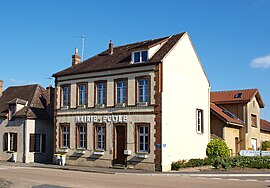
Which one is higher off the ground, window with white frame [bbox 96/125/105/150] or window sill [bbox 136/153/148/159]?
window with white frame [bbox 96/125/105/150]

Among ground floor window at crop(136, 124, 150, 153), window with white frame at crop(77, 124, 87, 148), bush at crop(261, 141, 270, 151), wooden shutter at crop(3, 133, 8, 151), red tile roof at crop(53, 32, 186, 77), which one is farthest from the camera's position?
bush at crop(261, 141, 270, 151)

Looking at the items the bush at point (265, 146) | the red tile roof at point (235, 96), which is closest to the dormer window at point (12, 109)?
the red tile roof at point (235, 96)

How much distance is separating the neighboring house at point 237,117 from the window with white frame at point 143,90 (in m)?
10.5

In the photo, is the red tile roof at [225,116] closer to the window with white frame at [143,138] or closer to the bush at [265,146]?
the bush at [265,146]

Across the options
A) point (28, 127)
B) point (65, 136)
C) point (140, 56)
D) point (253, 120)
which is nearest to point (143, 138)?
point (140, 56)

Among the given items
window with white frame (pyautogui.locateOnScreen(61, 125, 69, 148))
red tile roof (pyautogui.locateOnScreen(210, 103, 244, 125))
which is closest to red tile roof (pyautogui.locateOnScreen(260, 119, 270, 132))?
red tile roof (pyautogui.locateOnScreen(210, 103, 244, 125))

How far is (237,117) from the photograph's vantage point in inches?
1599

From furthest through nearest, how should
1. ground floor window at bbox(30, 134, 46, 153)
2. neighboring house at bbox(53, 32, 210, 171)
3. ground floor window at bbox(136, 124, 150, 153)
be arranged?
ground floor window at bbox(30, 134, 46, 153) < ground floor window at bbox(136, 124, 150, 153) < neighboring house at bbox(53, 32, 210, 171)

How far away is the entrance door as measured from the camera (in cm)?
2930

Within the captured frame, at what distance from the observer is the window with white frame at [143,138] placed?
91.9 ft

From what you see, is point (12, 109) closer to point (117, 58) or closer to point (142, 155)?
point (117, 58)

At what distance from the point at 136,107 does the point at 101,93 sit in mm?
3784

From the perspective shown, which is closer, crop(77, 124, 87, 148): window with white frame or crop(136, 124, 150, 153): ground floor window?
crop(136, 124, 150, 153): ground floor window

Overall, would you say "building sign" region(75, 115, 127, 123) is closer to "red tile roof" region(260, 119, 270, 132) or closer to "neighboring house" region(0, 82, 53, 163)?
"neighboring house" region(0, 82, 53, 163)
